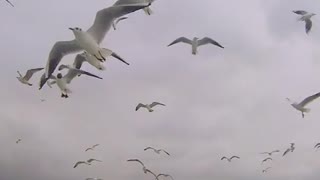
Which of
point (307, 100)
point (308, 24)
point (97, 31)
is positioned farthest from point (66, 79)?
point (307, 100)

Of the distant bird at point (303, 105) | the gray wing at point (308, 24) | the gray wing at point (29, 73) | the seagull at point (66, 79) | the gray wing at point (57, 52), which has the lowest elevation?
the gray wing at point (57, 52)

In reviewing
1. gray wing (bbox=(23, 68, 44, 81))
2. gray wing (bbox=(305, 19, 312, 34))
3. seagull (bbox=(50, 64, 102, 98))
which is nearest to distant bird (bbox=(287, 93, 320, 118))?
gray wing (bbox=(305, 19, 312, 34))

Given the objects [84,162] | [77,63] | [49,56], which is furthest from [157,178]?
[49,56]

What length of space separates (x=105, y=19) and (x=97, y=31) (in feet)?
1.55

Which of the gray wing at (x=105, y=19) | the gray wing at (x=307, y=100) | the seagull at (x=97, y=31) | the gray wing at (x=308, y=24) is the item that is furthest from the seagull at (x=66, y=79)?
the gray wing at (x=307, y=100)

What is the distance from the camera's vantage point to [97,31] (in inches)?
612

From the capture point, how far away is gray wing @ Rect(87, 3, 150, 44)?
567 inches

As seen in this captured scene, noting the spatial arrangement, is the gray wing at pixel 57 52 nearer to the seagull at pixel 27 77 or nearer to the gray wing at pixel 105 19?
the gray wing at pixel 105 19

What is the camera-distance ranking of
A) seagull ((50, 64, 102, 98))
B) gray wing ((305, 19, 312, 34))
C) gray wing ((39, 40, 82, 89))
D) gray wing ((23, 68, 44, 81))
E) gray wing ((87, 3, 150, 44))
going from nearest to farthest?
1. gray wing ((87, 3, 150, 44))
2. gray wing ((39, 40, 82, 89))
3. seagull ((50, 64, 102, 98))
4. gray wing ((305, 19, 312, 34))
5. gray wing ((23, 68, 44, 81))

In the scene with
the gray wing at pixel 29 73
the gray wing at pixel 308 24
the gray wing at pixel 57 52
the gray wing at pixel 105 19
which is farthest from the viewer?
the gray wing at pixel 29 73

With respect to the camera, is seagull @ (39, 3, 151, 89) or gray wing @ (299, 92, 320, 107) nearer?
seagull @ (39, 3, 151, 89)

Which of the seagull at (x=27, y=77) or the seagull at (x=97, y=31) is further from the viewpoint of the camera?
the seagull at (x=27, y=77)

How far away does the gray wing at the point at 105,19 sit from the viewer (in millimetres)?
14409

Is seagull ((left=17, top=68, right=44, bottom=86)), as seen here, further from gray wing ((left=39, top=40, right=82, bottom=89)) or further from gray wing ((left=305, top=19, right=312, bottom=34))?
gray wing ((left=305, top=19, right=312, bottom=34))
